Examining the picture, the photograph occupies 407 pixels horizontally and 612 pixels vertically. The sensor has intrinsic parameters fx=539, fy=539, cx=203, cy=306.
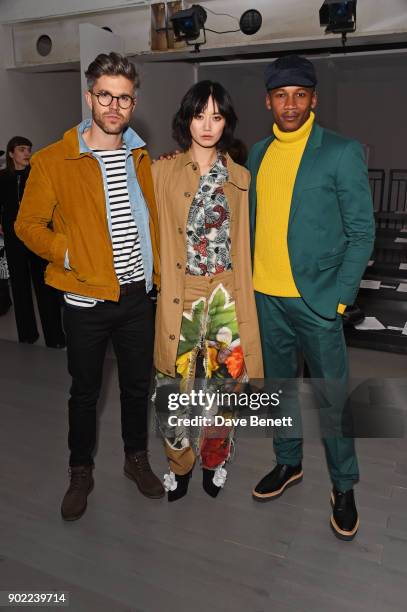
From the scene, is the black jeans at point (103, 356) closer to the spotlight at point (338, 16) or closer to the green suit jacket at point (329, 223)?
the green suit jacket at point (329, 223)

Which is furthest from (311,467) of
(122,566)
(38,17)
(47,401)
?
(38,17)

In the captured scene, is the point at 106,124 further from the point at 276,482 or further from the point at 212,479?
the point at 276,482

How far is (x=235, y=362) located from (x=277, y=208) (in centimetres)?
62

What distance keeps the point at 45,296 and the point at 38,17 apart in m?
3.96

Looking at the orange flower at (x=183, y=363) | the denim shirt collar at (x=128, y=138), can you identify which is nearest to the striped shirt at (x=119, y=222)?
the denim shirt collar at (x=128, y=138)

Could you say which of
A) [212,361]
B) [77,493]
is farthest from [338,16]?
[77,493]

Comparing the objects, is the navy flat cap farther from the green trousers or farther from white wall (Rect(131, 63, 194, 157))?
white wall (Rect(131, 63, 194, 157))

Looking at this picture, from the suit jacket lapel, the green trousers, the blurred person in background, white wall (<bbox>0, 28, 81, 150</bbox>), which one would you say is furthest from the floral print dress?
white wall (<bbox>0, 28, 81, 150</bbox>)

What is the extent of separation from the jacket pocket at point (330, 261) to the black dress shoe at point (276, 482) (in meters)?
0.99

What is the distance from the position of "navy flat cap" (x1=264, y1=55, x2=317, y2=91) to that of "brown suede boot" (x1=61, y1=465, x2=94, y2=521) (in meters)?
1.72

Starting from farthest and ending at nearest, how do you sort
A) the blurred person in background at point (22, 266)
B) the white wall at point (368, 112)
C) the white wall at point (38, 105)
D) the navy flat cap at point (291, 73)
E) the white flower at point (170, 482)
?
the white wall at point (368, 112)
the white wall at point (38, 105)
the blurred person in background at point (22, 266)
the white flower at point (170, 482)
the navy flat cap at point (291, 73)

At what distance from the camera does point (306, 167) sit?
6.21 feet

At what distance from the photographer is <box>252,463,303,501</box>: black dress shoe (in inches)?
93.0

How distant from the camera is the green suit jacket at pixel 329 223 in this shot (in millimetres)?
1856
